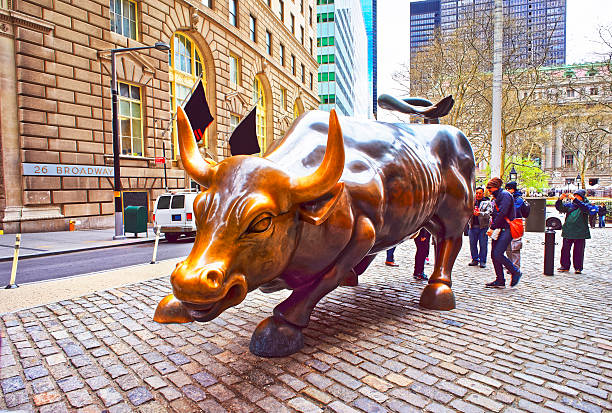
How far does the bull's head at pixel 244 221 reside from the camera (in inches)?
90.1

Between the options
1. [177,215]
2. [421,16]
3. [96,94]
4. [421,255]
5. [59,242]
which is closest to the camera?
[421,255]

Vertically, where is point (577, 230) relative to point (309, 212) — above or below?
below

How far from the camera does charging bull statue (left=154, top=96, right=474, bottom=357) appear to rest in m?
2.46

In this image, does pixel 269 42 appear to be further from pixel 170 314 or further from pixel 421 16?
pixel 421 16

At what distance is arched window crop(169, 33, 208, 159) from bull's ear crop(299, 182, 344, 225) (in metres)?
18.9

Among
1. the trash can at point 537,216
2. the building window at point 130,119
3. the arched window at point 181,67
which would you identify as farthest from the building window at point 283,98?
the trash can at point 537,216

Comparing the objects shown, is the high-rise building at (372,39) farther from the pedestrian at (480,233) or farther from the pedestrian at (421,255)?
the pedestrian at (421,255)

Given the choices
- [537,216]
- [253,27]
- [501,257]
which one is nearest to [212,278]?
[501,257]

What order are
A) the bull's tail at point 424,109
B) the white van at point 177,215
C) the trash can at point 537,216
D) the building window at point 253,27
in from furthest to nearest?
the building window at point 253,27 < the trash can at point 537,216 < the white van at point 177,215 < the bull's tail at point 424,109

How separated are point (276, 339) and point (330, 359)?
482mm

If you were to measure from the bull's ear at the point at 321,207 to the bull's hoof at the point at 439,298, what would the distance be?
98.9 inches

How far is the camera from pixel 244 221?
2.49 m

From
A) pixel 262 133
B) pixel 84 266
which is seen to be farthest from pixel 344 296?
pixel 262 133

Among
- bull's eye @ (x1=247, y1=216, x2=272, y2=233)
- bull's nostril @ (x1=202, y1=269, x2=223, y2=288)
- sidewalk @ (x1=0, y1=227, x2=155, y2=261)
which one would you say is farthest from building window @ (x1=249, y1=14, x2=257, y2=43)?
bull's nostril @ (x1=202, y1=269, x2=223, y2=288)
